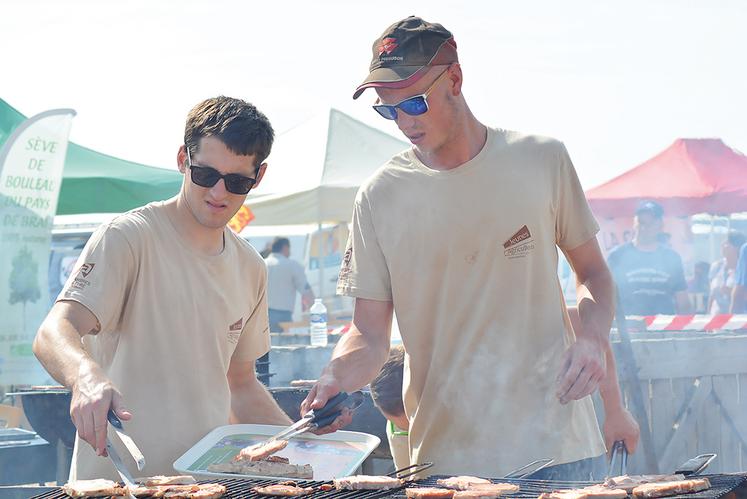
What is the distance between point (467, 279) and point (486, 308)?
0.37 ft

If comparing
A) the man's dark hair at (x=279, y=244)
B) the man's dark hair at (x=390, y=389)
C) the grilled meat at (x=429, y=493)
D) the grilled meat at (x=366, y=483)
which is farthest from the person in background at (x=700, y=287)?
the grilled meat at (x=429, y=493)

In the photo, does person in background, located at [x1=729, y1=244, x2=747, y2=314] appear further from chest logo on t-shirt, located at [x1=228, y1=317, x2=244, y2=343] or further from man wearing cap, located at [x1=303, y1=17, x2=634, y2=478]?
chest logo on t-shirt, located at [x1=228, y1=317, x2=244, y2=343]

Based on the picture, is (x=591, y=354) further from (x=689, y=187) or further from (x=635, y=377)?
(x=689, y=187)

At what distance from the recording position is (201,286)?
3281 millimetres

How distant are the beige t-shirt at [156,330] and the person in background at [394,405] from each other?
0.94 meters

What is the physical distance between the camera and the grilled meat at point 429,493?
251 centimetres

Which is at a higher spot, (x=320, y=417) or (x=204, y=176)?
(x=204, y=176)

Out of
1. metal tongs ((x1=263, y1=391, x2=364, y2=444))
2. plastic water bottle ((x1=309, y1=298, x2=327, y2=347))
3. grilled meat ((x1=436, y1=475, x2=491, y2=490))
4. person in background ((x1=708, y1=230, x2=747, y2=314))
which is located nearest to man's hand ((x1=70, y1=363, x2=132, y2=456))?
metal tongs ((x1=263, y1=391, x2=364, y2=444))

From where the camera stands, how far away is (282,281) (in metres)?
11.6

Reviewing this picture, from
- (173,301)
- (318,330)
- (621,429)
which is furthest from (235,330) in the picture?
(318,330)

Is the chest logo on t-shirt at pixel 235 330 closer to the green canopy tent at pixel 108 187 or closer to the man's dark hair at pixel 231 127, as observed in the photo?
the man's dark hair at pixel 231 127

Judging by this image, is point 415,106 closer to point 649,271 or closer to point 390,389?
point 390,389

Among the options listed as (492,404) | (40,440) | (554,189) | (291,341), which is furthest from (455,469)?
(291,341)

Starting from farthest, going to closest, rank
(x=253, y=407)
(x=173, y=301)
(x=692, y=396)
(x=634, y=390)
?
(x=692, y=396) < (x=634, y=390) < (x=253, y=407) < (x=173, y=301)
